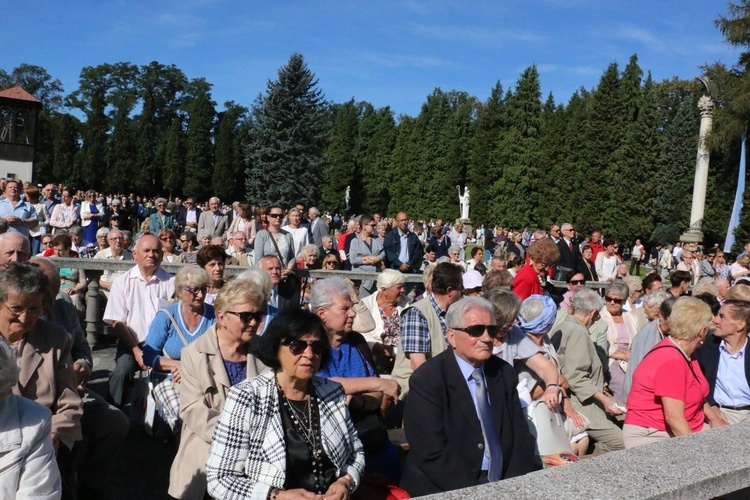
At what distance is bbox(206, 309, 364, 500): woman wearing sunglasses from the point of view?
3.38 meters

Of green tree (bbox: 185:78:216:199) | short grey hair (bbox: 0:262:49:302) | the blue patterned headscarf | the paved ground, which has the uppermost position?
green tree (bbox: 185:78:216:199)

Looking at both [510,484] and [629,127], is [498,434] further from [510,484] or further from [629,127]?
[629,127]

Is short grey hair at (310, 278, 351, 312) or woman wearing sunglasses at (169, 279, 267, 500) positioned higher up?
short grey hair at (310, 278, 351, 312)

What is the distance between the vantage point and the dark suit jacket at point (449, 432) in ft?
13.4

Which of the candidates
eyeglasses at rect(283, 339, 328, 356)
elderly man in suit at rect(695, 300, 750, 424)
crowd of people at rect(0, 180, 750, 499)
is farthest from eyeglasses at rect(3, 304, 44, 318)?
elderly man in suit at rect(695, 300, 750, 424)

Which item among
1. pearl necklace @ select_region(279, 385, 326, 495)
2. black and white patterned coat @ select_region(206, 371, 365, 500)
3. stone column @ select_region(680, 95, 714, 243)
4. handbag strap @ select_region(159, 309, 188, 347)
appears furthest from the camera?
stone column @ select_region(680, 95, 714, 243)

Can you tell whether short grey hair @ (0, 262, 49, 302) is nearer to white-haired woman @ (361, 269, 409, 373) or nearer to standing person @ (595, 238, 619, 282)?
white-haired woman @ (361, 269, 409, 373)

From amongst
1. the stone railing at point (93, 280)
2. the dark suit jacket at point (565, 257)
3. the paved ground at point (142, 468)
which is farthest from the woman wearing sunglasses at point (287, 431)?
the dark suit jacket at point (565, 257)

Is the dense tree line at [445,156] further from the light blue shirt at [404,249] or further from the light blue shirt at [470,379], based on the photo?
the light blue shirt at [470,379]

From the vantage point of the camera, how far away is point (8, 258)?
574 centimetres

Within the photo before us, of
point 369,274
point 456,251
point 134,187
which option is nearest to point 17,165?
point 134,187

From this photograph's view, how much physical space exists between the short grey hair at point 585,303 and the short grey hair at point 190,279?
3.71 metres

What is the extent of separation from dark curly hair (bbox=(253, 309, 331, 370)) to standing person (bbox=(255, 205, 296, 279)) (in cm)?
605

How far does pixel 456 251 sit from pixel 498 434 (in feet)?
Answer: 36.9
